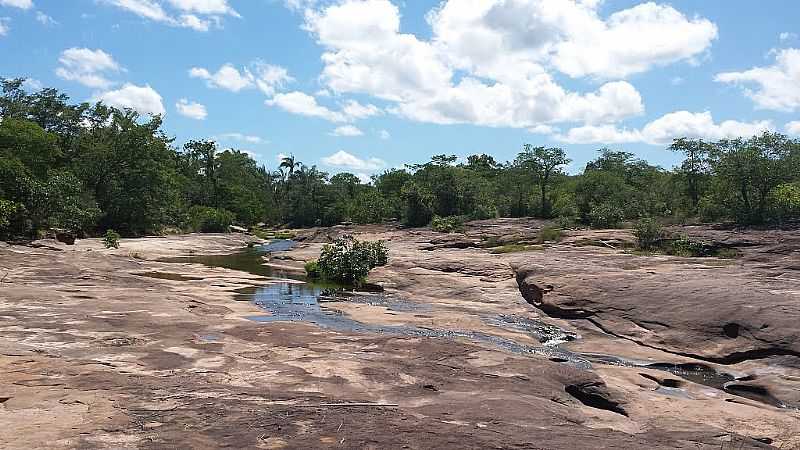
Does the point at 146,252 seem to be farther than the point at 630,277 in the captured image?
Yes

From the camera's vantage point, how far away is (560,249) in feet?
126

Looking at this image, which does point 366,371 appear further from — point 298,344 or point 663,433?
point 663,433

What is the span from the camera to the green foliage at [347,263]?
1340 inches

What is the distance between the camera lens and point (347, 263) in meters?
34.4

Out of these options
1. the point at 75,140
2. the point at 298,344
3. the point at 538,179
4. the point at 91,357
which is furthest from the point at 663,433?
the point at 75,140

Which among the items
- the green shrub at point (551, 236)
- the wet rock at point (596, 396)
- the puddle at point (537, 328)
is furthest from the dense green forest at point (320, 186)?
the wet rock at point (596, 396)

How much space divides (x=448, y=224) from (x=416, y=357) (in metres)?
47.6

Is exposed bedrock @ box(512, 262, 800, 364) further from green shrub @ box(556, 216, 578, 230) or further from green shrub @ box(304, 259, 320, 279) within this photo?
green shrub @ box(556, 216, 578, 230)

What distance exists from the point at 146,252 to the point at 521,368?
130 ft

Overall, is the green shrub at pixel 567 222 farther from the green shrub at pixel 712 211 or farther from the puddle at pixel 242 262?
the puddle at pixel 242 262

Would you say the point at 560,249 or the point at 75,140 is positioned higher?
the point at 75,140

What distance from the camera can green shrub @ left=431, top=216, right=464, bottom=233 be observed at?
59875mm

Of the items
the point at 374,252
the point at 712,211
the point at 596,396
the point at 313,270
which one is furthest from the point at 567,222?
the point at 596,396

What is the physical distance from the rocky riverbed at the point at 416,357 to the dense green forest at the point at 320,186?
39.4 ft
